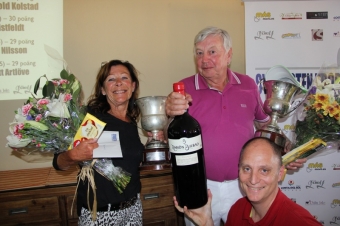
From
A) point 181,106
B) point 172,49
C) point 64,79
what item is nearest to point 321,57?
point 172,49

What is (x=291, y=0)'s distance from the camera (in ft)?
8.48

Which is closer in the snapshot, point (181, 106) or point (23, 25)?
point (181, 106)

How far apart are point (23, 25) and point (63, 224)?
70.9 inches

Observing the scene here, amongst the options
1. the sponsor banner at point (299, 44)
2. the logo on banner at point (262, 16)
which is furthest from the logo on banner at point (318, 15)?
the logo on banner at point (262, 16)

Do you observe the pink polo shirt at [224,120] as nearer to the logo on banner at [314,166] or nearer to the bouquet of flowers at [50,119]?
the bouquet of flowers at [50,119]

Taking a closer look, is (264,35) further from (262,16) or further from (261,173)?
(261,173)

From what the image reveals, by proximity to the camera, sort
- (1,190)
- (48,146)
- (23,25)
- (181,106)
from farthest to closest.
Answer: (23,25) < (1,190) < (48,146) < (181,106)

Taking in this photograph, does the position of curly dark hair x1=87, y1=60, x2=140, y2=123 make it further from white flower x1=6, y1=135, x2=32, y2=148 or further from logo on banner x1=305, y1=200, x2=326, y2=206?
logo on banner x1=305, y1=200, x2=326, y2=206

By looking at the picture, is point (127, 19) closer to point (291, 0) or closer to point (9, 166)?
point (291, 0)

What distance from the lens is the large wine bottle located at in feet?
3.32

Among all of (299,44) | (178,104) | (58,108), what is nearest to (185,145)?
(178,104)

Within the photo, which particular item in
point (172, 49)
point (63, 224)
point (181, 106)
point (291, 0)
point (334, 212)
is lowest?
point (334, 212)

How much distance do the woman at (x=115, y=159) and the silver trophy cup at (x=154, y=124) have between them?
6 centimetres

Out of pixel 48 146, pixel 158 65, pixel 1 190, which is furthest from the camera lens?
pixel 158 65
